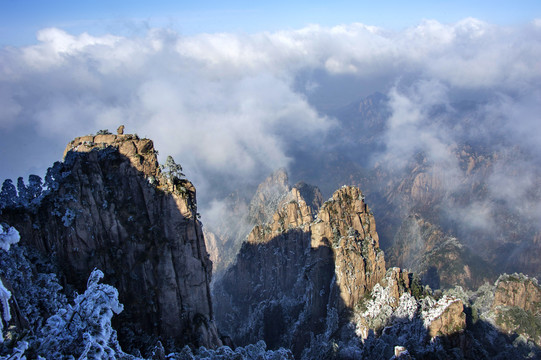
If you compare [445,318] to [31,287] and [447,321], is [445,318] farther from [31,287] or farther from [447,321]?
[31,287]

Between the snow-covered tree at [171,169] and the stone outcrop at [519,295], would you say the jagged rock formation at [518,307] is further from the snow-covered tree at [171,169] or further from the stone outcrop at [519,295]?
the snow-covered tree at [171,169]

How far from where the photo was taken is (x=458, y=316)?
8906cm

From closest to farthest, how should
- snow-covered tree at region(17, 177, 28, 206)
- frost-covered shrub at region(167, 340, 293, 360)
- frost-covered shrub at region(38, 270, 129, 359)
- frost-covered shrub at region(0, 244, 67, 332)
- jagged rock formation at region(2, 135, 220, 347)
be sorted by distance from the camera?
frost-covered shrub at region(38, 270, 129, 359), frost-covered shrub at region(0, 244, 67, 332), frost-covered shrub at region(167, 340, 293, 360), snow-covered tree at region(17, 177, 28, 206), jagged rock formation at region(2, 135, 220, 347)

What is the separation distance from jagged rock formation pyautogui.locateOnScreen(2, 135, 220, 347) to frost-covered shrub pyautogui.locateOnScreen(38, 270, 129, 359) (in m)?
29.0

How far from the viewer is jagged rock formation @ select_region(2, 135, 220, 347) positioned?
60844 mm

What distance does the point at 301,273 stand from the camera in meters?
141

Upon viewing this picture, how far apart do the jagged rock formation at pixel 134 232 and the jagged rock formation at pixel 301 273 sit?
4814 centimetres

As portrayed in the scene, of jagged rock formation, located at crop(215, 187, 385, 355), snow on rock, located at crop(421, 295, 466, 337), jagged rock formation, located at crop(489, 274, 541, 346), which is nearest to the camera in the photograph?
snow on rock, located at crop(421, 295, 466, 337)

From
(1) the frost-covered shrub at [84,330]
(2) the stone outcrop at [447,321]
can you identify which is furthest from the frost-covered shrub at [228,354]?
(2) the stone outcrop at [447,321]

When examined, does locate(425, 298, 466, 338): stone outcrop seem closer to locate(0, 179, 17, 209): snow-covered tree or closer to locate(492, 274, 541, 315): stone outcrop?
locate(492, 274, 541, 315): stone outcrop

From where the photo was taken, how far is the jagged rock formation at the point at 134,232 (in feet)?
200

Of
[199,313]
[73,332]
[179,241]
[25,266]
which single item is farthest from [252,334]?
[73,332]

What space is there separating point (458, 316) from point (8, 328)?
3654 inches

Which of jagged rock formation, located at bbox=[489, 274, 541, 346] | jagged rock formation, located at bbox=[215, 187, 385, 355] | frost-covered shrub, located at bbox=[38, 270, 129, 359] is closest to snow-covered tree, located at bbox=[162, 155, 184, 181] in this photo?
frost-covered shrub, located at bbox=[38, 270, 129, 359]
